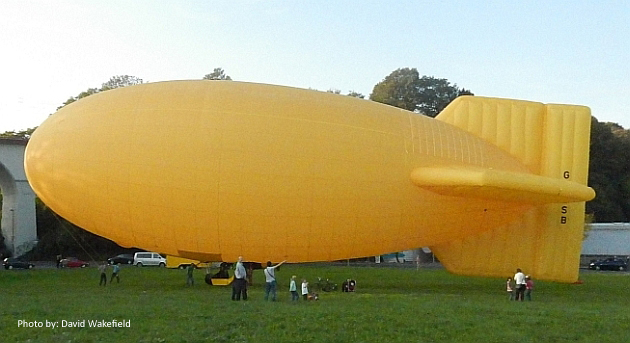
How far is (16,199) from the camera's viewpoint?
48.2m

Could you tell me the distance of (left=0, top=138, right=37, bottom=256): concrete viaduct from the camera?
48.0m

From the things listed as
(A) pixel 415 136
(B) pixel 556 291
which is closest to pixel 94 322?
(A) pixel 415 136

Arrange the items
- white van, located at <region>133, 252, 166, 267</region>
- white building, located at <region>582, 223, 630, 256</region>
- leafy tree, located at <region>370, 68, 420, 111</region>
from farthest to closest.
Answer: leafy tree, located at <region>370, 68, 420, 111</region> → white building, located at <region>582, 223, 630, 256</region> → white van, located at <region>133, 252, 166, 267</region>

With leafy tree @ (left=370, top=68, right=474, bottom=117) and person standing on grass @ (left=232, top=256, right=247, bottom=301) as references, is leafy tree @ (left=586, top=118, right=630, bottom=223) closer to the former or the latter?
leafy tree @ (left=370, top=68, right=474, bottom=117)

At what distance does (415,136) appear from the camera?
58.9ft

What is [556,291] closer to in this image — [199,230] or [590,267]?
[199,230]

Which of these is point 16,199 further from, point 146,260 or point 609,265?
point 609,265

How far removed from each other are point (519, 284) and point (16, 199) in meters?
40.6

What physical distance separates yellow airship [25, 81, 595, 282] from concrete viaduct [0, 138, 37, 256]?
32.6 meters

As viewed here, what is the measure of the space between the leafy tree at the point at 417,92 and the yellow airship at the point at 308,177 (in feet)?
205

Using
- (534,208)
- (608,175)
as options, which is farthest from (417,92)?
(534,208)

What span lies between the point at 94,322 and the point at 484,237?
11.2m

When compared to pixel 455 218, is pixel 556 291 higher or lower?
lower

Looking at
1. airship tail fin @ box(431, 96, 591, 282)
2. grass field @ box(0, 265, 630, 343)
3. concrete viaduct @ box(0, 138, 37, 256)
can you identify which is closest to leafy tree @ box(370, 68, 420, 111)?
concrete viaduct @ box(0, 138, 37, 256)
